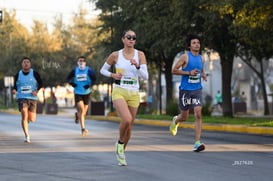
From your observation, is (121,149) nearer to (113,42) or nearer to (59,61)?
(113,42)

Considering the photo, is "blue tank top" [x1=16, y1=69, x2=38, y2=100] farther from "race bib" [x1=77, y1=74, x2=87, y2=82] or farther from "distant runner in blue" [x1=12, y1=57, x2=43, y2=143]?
"race bib" [x1=77, y1=74, x2=87, y2=82]

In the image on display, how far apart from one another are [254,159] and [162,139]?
4.45m

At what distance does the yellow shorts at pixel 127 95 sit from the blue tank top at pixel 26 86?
506 cm

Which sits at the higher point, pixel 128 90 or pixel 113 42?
pixel 113 42

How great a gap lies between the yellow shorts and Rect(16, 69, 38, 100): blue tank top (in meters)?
5.06

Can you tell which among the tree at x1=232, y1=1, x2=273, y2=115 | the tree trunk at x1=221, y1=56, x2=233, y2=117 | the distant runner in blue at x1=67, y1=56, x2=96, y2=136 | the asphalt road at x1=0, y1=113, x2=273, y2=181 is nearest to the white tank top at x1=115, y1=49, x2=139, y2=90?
the asphalt road at x1=0, y1=113, x2=273, y2=181

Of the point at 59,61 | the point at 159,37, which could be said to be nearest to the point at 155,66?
the point at 159,37

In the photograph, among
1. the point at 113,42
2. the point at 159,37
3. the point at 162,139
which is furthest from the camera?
the point at 113,42

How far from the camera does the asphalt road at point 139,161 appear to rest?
8055 millimetres

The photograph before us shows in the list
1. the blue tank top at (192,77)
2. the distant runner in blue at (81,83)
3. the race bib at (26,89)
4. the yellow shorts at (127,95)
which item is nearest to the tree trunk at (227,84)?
the distant runner in blue at (81,83)

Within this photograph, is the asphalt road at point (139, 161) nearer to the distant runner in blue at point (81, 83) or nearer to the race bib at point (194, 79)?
the race bib at point (194, 79)

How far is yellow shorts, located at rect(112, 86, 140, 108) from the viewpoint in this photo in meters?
8.98

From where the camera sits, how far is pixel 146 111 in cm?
3588

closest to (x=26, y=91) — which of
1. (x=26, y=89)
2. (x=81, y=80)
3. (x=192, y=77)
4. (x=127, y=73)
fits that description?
(x=26, y=89)
